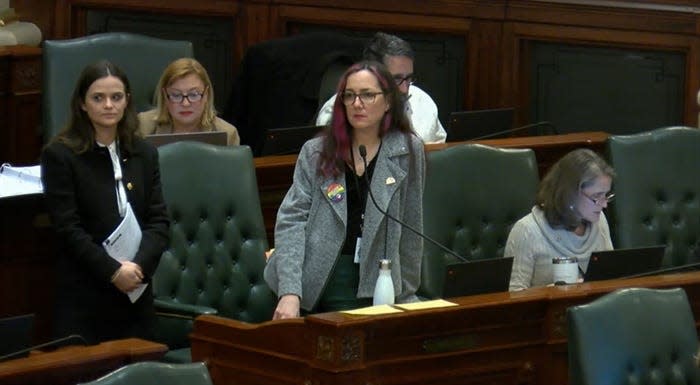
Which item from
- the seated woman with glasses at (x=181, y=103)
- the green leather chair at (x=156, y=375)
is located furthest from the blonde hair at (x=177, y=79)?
the green leather chair at (x=156, y=375)

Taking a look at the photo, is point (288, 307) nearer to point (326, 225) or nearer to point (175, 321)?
point (326, 225)

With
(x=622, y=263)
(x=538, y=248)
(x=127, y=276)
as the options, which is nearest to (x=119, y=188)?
(x=127, y=276)

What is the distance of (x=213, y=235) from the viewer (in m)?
5.35

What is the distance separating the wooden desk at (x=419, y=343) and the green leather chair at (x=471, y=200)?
2.27ft

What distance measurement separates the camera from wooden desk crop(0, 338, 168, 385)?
3623 mm

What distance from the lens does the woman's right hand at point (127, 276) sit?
4.80 metres

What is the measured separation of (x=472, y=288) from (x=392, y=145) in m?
0.50

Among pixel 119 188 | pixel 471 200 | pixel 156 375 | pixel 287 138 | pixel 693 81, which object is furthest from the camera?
pixel 693 81

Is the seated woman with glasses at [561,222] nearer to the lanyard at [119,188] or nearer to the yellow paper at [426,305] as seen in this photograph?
the yellow paper at [426,305]

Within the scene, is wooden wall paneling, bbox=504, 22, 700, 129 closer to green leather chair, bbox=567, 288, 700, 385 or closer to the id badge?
the id badge

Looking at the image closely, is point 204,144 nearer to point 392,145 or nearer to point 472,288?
point 392,145

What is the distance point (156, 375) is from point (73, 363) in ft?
1.52

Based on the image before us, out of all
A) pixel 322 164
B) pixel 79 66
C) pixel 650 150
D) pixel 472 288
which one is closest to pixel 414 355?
pixel 472 288

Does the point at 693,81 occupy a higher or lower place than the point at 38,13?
lower
